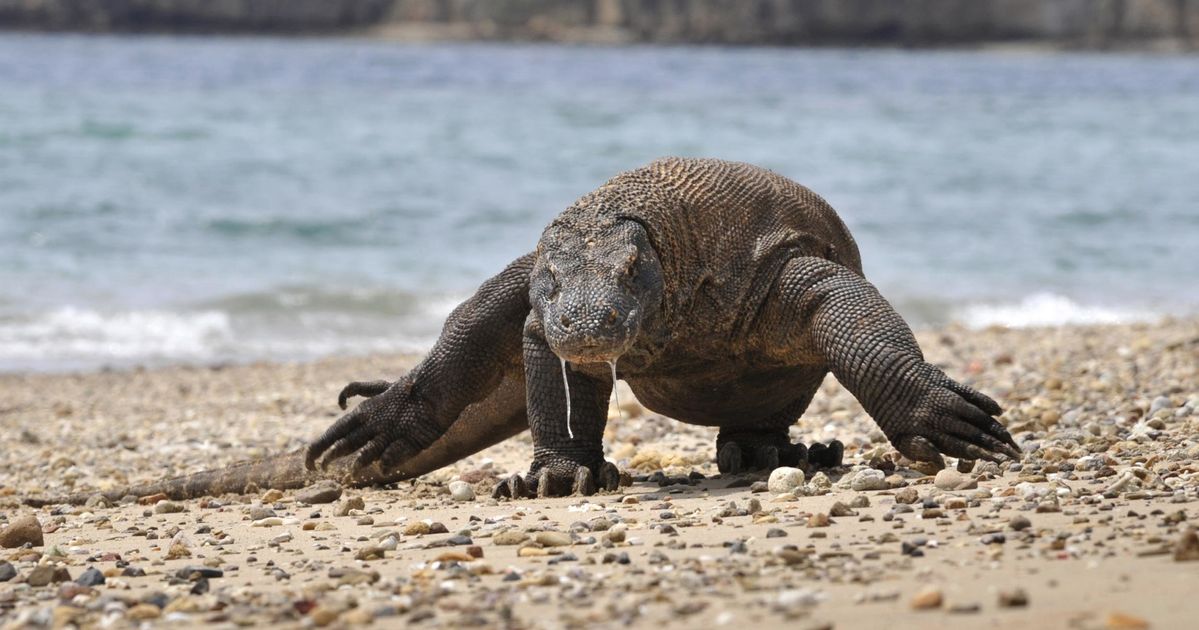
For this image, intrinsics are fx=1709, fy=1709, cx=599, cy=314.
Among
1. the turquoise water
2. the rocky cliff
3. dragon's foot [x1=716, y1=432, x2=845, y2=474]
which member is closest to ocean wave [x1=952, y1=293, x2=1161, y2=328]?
the turquoise water

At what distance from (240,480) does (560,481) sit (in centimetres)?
171

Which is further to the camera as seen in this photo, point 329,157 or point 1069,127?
point 1069,127

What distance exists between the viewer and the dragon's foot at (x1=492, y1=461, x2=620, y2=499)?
5.90 metres

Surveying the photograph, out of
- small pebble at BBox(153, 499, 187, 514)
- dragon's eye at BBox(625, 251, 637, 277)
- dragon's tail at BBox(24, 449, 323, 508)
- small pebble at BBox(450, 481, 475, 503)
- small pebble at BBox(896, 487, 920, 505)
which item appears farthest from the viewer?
dragon's tail at BBox(24, 449, 323, 508)

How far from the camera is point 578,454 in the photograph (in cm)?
599

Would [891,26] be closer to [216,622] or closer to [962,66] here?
[962,66]

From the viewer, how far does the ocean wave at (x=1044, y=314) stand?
47.5 feet

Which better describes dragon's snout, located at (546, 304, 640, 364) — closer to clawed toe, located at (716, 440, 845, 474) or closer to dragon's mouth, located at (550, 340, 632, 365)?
dragon's mouth, located at (550, 340, 632, 365)

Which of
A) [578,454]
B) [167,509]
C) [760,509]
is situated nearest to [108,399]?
[167,509]

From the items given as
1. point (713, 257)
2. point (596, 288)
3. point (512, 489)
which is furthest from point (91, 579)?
point (713, 257)

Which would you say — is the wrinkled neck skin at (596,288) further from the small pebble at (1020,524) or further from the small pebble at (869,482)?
the small pebble at (1020,524)

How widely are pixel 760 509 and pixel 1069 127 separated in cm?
2979

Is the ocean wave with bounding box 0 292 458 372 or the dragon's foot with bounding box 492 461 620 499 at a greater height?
the dragon's foot with bounding box 492 461 620 499

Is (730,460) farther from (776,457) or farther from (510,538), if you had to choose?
(510,538)
